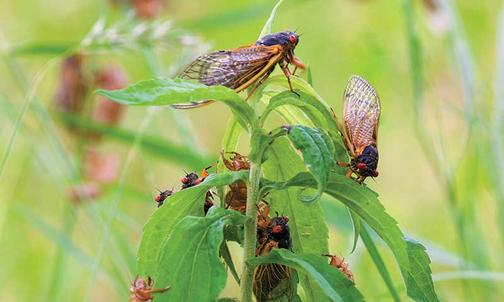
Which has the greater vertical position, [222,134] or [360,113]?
[222,134]

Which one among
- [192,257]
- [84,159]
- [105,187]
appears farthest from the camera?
[84,159]

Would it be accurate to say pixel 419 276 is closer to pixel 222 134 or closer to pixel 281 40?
pixel 281 40

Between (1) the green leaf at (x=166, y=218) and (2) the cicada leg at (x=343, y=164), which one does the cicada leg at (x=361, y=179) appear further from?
(1) the green leaf at (x=166, y=218)

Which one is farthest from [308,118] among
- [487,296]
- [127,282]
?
[487,296]

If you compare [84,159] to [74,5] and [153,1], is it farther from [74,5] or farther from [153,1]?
[74,5]

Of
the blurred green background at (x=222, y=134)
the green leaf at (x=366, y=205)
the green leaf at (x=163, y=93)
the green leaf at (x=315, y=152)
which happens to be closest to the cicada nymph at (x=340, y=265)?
the green leaf at (x=366, y=205)

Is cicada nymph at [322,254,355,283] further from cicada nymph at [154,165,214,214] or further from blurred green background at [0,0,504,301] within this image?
blurred green background at [0,0,504,301]

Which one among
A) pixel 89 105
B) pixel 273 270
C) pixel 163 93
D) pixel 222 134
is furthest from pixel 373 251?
pixel 222 134

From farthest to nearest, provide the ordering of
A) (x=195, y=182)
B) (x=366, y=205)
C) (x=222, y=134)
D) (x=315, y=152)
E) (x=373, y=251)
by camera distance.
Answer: (x=222, y=134)
(x=373, y=251)
(x=195, y=182)
(x=366, y=205)
(x=315, y=152)
